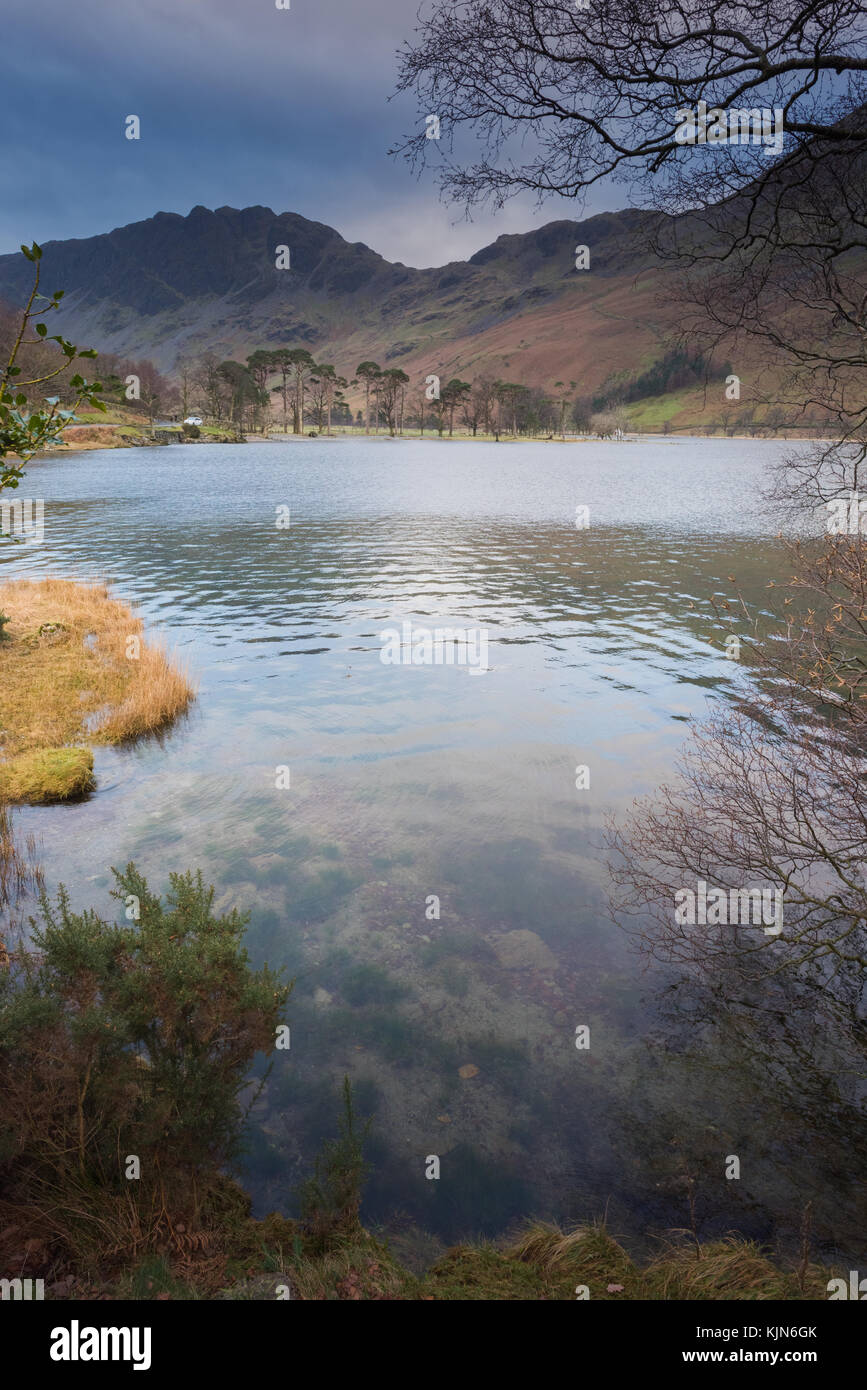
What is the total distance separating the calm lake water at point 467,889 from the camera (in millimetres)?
5926

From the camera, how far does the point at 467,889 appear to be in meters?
10.0

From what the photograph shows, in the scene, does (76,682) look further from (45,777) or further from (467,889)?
(467,889)

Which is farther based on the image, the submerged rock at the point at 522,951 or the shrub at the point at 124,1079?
the submerged rock at the point at 522,951

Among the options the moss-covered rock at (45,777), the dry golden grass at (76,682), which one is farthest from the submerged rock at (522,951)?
the dry golden grass at (76,682)

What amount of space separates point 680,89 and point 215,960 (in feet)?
28.5

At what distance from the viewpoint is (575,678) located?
19.0m

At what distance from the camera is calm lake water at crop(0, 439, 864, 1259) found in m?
5.93

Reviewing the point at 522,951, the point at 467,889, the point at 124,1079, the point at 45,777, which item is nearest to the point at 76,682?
the point at 45,777

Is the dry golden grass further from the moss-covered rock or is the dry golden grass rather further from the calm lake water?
the calm lake water

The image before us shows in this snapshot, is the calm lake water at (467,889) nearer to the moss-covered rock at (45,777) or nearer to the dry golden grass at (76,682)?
the moss-covered rock at (45,777)

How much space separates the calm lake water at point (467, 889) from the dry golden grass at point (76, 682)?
37.3 inches
